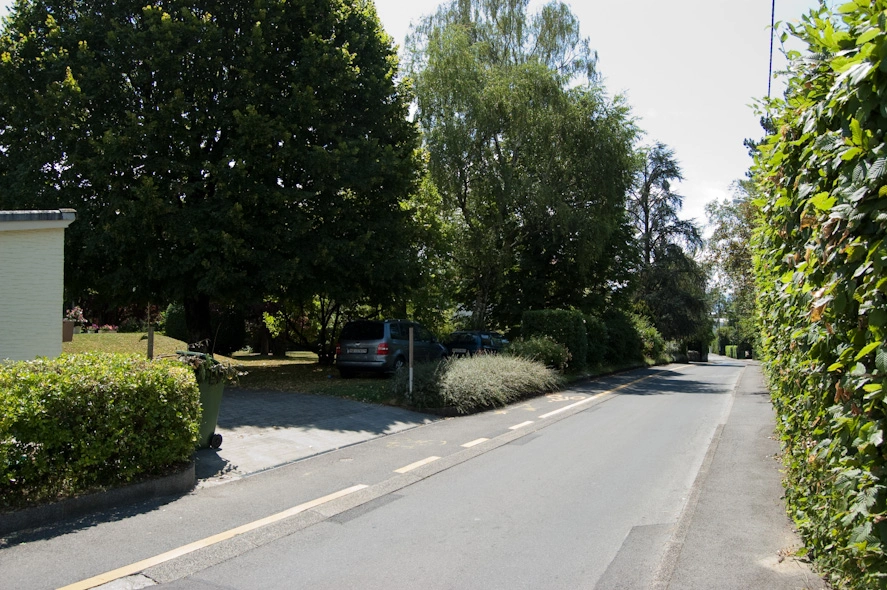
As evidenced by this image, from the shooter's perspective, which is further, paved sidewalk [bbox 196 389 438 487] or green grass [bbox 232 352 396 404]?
green grass [bbox 232 352 396 404]

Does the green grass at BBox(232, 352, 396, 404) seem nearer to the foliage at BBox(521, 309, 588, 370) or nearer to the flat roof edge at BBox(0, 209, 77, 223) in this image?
the flat roof edge at BBox(0, 209, 77, 223)

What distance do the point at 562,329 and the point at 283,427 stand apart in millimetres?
14261

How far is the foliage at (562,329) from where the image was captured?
2295 cm

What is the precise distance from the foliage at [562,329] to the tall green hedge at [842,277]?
18.7m

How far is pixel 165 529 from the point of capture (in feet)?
18.2

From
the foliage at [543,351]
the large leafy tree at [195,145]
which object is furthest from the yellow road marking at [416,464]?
the foliage at [543,351]

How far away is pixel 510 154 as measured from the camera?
28.3 m

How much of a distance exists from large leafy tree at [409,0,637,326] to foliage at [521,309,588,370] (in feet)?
15.2

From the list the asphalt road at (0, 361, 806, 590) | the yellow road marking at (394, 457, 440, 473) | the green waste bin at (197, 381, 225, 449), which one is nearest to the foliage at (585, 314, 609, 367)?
the asphalt road at (0, 361, 806, 590)

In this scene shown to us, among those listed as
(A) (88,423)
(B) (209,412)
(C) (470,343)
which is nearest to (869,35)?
(A) (88,423)

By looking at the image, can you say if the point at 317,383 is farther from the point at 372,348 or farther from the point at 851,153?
the point at 851,153

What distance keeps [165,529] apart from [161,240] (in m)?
12.0

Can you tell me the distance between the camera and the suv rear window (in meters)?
18.2

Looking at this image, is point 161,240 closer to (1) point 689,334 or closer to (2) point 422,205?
(2) point 422,205
